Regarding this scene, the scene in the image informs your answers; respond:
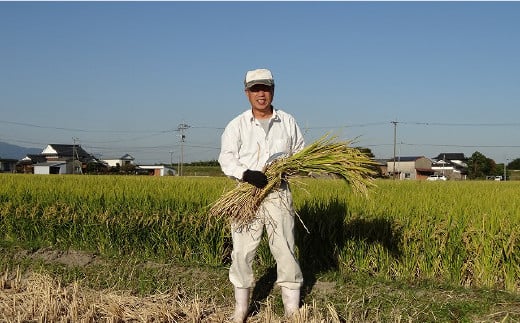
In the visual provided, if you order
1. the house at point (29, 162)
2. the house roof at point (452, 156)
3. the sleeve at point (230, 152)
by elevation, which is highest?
the house roof at point (452, 156)

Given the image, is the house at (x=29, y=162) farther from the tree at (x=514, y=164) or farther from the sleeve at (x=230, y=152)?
the tree at (x=514, y=164)

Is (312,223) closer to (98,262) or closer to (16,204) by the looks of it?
(98,262)

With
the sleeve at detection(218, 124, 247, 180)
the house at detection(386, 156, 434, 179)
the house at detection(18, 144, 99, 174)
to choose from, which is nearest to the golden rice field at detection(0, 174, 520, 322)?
the sleeve at detection(218, 124, 247, 180)

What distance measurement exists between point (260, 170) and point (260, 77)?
625 mm

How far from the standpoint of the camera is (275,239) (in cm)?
371

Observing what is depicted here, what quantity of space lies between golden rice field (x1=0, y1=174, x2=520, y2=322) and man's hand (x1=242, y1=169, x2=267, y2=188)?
0.32 meters

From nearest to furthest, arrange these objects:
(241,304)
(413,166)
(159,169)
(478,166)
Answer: (241,304) → (478,166) → (413,166) → (159,169)

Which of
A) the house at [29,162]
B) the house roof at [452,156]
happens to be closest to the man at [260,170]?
the house at [29,162]

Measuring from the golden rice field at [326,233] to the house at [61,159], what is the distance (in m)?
57.0

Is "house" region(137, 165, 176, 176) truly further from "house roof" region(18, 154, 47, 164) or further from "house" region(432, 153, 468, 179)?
"house" region(432, 153, 468, 179)

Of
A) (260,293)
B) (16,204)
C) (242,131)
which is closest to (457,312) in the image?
(260,293)

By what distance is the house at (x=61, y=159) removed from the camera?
62156 millimetres

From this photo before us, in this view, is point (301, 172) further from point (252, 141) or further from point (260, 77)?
point (260, 77)

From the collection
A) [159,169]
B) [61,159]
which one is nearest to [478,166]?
[159,169]
